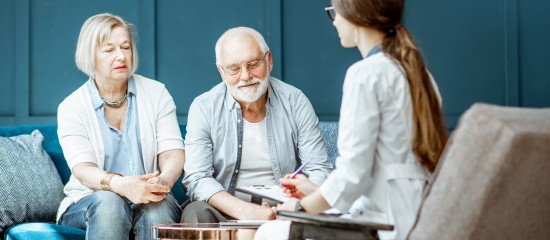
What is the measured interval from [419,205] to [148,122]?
1.75 metres

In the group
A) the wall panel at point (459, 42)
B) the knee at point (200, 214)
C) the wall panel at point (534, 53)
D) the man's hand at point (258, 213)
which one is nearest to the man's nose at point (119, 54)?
the knee at point (200, 214)

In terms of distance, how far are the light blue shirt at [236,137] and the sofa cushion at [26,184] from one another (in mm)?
622

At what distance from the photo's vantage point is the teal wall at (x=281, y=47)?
4.78 m

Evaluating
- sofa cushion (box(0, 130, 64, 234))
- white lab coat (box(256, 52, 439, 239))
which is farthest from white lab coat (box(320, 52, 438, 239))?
sofa cushion (box(0, 130, 64, 234))

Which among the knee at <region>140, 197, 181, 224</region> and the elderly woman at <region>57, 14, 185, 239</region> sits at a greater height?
the elderly woman at <region>57, 14, 185, 239</region>

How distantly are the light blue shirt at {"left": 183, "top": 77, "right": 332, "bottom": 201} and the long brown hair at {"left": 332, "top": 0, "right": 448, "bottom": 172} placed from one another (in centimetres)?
127

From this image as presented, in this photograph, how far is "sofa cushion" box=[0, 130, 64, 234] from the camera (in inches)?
143

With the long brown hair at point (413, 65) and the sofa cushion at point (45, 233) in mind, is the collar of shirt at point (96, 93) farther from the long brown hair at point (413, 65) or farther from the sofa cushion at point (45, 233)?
the long brown hair at point (413, 65)

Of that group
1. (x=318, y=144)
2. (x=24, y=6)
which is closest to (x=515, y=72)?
(x=318, y=144)

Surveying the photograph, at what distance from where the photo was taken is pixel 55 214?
12.6ft

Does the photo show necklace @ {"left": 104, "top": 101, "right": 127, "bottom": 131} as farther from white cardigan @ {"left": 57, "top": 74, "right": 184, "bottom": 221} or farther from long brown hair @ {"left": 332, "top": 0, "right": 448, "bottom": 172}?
long brown hair @ {"left": 332, "top": 0, "right": 448, "bottom": 172}

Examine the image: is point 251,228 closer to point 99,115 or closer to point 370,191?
point 370,191

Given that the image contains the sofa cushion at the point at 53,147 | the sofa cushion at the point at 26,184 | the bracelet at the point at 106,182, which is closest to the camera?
the bracelet at the point at 106,182

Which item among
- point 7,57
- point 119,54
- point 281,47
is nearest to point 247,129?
point 119,54
